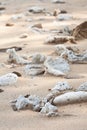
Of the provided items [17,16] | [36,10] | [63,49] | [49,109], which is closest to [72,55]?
[63,49]

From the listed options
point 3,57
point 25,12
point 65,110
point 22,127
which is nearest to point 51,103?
point 65,110

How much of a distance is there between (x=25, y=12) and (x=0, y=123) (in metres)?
3.13

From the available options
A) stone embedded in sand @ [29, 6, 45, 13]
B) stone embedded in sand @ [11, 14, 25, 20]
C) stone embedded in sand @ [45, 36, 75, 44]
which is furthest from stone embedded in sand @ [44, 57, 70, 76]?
stone embedded in sand @ [29, 6, 45, 13]

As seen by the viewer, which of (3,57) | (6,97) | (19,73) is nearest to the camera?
(6,97)

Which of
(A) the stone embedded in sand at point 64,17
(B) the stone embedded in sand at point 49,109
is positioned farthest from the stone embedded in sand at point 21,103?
(A) the stone embedded in sand at point 64,17

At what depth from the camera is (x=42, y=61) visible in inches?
107

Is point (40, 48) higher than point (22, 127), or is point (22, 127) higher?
point (22, 127)

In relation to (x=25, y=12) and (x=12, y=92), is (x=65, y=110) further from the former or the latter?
(x=25, y=12)

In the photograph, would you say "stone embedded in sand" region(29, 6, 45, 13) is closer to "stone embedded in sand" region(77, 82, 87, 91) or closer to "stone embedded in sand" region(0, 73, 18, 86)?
"stone embedded in sand" region(0, 73, 18, 86)

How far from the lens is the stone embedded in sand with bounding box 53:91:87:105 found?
197 cm

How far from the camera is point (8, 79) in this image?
7.72 ft

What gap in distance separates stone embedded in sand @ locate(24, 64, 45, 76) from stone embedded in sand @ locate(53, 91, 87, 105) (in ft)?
1.71

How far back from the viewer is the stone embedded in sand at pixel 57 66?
246cm

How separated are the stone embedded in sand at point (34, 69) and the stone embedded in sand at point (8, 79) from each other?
0.13 m
